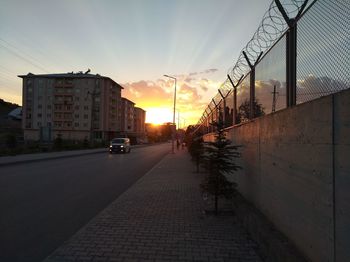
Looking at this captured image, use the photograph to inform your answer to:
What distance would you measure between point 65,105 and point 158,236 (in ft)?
352

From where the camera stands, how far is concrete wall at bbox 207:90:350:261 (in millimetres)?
3283

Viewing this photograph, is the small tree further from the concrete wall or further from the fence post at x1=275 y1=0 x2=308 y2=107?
the fence post at x1=275 y1=0 x2=308 y2=107

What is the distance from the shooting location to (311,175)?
4082 mm

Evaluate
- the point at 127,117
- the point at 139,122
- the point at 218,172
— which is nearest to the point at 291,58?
the point at 218,172

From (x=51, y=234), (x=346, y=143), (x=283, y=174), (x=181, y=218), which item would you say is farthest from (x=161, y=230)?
(x=346, y=143)

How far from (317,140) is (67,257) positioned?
12.2 feet

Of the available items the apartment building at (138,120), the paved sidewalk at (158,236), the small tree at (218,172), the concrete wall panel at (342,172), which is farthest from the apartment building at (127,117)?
the concrete wall panel at (342,172)

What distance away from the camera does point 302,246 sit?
14.3 feet

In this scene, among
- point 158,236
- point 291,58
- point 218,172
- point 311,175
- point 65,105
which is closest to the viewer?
point 311,175

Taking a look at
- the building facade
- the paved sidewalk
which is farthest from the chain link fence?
the building facade

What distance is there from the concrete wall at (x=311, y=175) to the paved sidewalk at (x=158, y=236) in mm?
913

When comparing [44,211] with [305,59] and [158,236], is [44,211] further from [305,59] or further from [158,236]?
[305,59]

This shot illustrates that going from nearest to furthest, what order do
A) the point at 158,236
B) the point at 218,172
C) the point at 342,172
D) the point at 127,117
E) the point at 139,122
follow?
the point at 342,172
the point at 158,236
the point at 218,172
the point at 127,117
the point at 139,122

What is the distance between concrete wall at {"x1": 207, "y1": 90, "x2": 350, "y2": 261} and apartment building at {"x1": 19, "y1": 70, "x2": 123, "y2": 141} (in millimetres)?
104289
